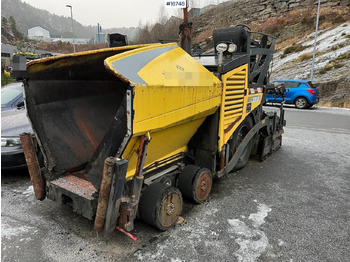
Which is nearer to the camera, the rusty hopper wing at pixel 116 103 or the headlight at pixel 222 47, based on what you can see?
the rusty hopper wing at pixel 116 103

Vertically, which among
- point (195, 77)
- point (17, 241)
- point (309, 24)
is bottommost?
point (17, 241)

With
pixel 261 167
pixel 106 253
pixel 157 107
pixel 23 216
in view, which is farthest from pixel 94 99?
pixel 261 167

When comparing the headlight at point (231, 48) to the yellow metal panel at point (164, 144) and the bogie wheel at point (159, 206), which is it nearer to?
the yellow metal panel at point (164, 144)

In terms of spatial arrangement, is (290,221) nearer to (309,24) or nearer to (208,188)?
(208,188)

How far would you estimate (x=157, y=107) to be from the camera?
259 cm

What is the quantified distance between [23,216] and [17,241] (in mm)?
567

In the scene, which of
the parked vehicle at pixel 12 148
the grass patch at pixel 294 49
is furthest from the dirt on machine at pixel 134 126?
the grass patch at pixel 294 49

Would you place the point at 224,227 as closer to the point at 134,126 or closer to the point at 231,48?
the point at 134,126

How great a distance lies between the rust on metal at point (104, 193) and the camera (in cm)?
238

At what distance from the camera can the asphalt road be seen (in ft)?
8.91

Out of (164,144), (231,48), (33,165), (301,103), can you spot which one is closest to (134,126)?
(164,144)

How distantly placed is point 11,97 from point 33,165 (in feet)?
12.8

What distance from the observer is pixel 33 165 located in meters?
3.16

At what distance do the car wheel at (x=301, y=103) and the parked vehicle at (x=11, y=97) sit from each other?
43.9 feet
